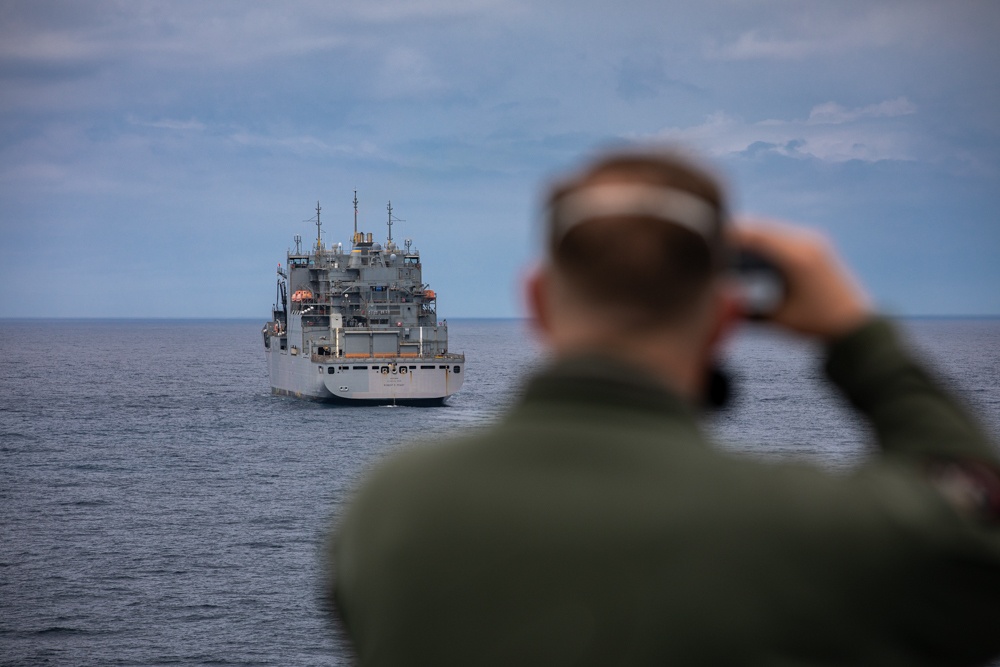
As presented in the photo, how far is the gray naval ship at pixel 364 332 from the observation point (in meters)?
70.0

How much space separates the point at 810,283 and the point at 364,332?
70.5 m

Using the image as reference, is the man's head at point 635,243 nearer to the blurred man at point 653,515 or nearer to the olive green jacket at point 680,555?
the blurred man at point 653,515

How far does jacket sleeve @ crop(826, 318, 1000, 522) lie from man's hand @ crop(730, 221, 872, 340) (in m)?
0.04

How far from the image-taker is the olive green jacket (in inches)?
66.4

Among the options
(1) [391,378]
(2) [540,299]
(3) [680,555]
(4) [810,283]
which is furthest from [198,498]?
(3) [680,555]

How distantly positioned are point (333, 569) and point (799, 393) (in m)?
94.5

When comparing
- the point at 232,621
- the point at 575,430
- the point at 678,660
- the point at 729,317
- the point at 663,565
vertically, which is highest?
the point at 729,317

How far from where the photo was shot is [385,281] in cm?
7675

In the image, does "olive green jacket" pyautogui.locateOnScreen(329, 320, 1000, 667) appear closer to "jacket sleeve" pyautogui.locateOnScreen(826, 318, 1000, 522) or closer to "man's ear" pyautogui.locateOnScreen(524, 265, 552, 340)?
"jacket sleeve" pyautogui.locateOnScreen(826, 318, 1000, 522)

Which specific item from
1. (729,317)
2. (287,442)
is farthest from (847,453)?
(729,317)

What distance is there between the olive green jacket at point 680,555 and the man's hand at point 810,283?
0.31 metres

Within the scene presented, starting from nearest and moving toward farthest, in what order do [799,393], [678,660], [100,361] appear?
[678,660], [799,393], [100,361]

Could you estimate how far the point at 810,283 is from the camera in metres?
2.07

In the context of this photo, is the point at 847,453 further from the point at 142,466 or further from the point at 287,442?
the point at 142,466
